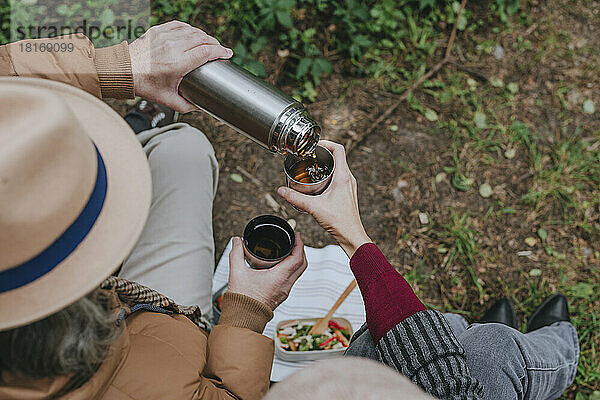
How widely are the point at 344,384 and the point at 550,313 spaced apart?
6.71 feet

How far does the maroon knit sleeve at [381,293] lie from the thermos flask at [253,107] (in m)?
0.45

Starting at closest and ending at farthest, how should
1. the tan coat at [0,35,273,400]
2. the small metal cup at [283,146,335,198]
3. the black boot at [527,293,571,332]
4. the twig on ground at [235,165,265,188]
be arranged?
the tan coat at [0,35,273,400] < the small metal cup at [283,146,335,198] < the black boot at [527,293,571,332] < the twig on ground at [235,165,265,188]

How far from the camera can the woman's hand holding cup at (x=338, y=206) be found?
177cm

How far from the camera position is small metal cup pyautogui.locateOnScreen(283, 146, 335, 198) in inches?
68.7

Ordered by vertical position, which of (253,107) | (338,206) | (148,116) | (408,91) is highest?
(253,107)

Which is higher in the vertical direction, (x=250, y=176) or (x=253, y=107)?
(x=253, y=107)

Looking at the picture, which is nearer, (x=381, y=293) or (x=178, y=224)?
(x=381, y=293)

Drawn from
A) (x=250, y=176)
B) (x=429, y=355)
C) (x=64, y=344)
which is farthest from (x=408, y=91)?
(x=64, y=344)

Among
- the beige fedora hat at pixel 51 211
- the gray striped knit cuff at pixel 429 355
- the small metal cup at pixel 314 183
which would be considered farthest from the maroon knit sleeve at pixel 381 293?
the beige fedora hat at pixel 51 211

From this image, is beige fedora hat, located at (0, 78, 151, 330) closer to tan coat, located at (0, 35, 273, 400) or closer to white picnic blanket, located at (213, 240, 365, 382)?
tan coat, located at (0, 35, 273, 400)

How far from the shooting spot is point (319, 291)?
237 cm

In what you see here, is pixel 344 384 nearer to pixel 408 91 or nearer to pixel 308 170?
pixel 308 170

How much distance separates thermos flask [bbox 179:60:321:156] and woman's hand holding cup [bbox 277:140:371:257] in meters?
0.14

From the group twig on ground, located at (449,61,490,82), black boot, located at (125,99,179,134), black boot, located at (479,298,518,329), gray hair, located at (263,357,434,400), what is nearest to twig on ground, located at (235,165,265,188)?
black boot, located at (125,99,179,134)
